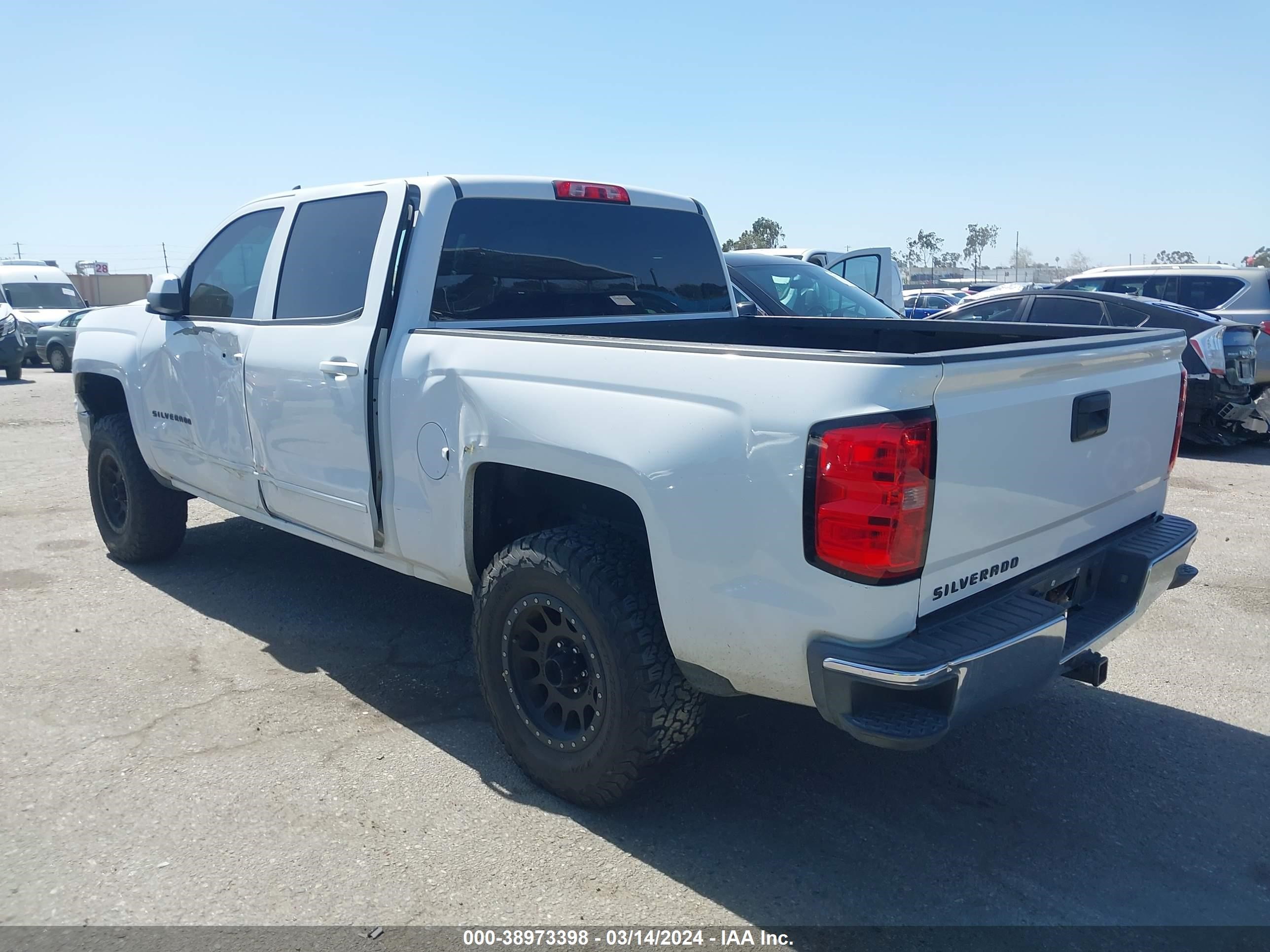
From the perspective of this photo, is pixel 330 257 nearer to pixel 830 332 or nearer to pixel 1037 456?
pixel 830 332

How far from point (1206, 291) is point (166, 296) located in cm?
1129

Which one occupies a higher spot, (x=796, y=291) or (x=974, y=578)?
(x=796, y=291)

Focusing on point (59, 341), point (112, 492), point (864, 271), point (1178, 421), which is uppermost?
point (864, 271)

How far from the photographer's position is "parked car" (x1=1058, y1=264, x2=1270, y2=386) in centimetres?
1090

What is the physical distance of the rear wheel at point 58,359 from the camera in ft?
70.1

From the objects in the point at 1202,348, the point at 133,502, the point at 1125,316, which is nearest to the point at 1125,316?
the point at 1125,316

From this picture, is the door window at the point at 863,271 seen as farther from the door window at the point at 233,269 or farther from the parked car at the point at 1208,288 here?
the door window at the point at 233,269

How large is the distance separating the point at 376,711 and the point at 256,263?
2272 mm

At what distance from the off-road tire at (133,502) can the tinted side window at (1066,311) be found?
783 centimetres

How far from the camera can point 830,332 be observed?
15.7 feet

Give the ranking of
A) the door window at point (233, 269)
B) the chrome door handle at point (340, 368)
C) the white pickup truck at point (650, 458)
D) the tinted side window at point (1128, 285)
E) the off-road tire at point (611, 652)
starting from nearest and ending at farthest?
the white pickup truck at point (650, 458)
the off-road tire at point (611, 652)
the chrome door handle at point (340, 368)
the door window at point (233, 269)
the tinted side window at point (1128, 285)

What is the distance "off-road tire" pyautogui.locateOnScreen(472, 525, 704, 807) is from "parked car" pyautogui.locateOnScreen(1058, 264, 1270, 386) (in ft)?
28.8

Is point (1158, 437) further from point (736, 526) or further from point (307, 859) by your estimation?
point (307, 859)

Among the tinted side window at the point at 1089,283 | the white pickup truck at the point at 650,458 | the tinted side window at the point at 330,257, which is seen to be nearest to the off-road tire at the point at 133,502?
the white pickup truck at the point at 650,458
